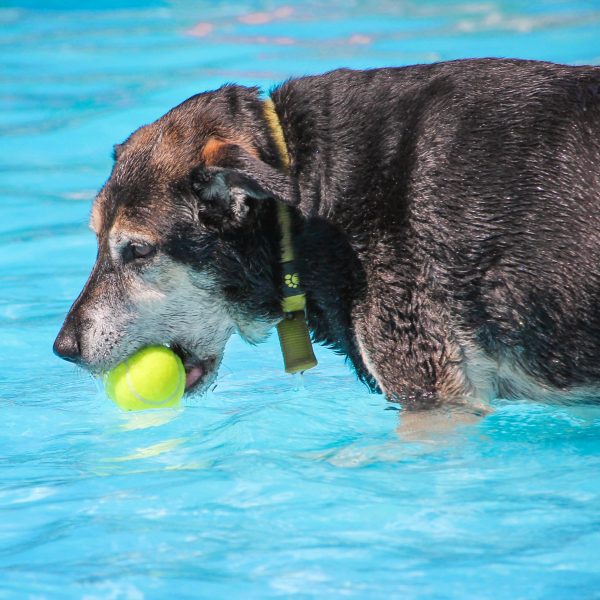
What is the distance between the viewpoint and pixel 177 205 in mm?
5172

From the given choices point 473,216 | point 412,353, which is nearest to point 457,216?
point 473,216

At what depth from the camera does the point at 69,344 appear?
5340 mm

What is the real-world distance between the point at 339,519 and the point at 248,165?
168 centimetres

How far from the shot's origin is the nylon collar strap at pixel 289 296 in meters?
5.24

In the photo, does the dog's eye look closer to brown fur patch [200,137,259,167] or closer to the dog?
the dog

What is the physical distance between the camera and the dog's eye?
17.1ft

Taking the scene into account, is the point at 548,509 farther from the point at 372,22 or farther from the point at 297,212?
the point at 372,22

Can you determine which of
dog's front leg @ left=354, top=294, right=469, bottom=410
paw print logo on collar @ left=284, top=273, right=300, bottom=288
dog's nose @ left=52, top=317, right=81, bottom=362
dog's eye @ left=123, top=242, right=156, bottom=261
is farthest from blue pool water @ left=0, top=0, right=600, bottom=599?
dog's eye @ left=123, top=242, right=156, bottom=261

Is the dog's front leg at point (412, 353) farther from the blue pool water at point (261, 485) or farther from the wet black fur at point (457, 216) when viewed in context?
the blue pool water at point (261, 485)

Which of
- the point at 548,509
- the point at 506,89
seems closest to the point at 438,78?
the point at 506,89

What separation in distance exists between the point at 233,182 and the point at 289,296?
0.74 metres

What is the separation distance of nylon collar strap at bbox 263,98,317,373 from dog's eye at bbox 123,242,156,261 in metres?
0.67

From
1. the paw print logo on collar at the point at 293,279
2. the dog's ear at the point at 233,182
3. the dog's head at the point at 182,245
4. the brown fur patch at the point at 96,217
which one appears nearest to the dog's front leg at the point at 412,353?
the paw print logo on collar at the point at 293,279

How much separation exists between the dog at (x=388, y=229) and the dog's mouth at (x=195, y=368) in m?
0.08
